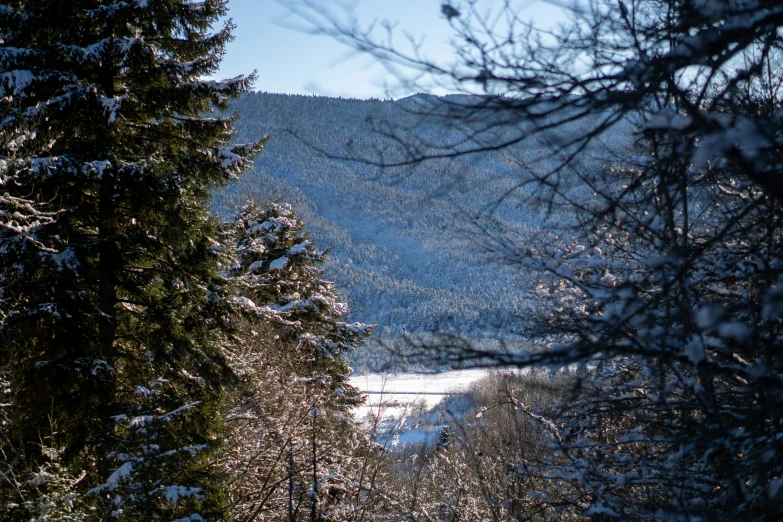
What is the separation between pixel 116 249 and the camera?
685 centimetres

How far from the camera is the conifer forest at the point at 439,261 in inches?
87.3

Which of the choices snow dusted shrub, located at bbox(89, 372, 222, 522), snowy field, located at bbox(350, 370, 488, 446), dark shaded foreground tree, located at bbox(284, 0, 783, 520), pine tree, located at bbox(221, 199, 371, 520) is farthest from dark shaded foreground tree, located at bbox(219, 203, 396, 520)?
dark shaded foreground tree, located at bbox(284, 0, 783, 520)

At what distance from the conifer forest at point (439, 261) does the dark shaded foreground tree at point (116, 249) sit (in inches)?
1.4

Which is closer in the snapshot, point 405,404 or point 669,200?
point 669,200

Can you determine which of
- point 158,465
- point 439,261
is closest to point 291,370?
point 158,465

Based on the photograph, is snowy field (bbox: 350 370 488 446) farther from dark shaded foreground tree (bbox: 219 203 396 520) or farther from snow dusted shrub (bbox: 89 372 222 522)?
snow dusted shrub (bbox: 89 372 222 522)

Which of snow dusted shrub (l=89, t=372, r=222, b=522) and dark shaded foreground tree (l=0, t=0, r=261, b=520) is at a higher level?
dark shaded foreground tree (l=0, t=0, r=261, b=520)

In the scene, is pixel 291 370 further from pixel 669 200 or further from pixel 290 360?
pixel 669 200

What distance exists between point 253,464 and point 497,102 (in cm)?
858

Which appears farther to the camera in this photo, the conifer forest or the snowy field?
the snowy field

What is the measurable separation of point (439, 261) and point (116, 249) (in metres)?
4.41

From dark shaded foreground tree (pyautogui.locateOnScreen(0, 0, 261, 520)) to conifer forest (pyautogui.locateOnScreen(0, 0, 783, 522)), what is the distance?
4cm

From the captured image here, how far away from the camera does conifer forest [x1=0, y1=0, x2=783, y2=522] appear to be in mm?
2217

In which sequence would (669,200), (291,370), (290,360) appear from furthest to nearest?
(291,370), (290,360), (669,200)
